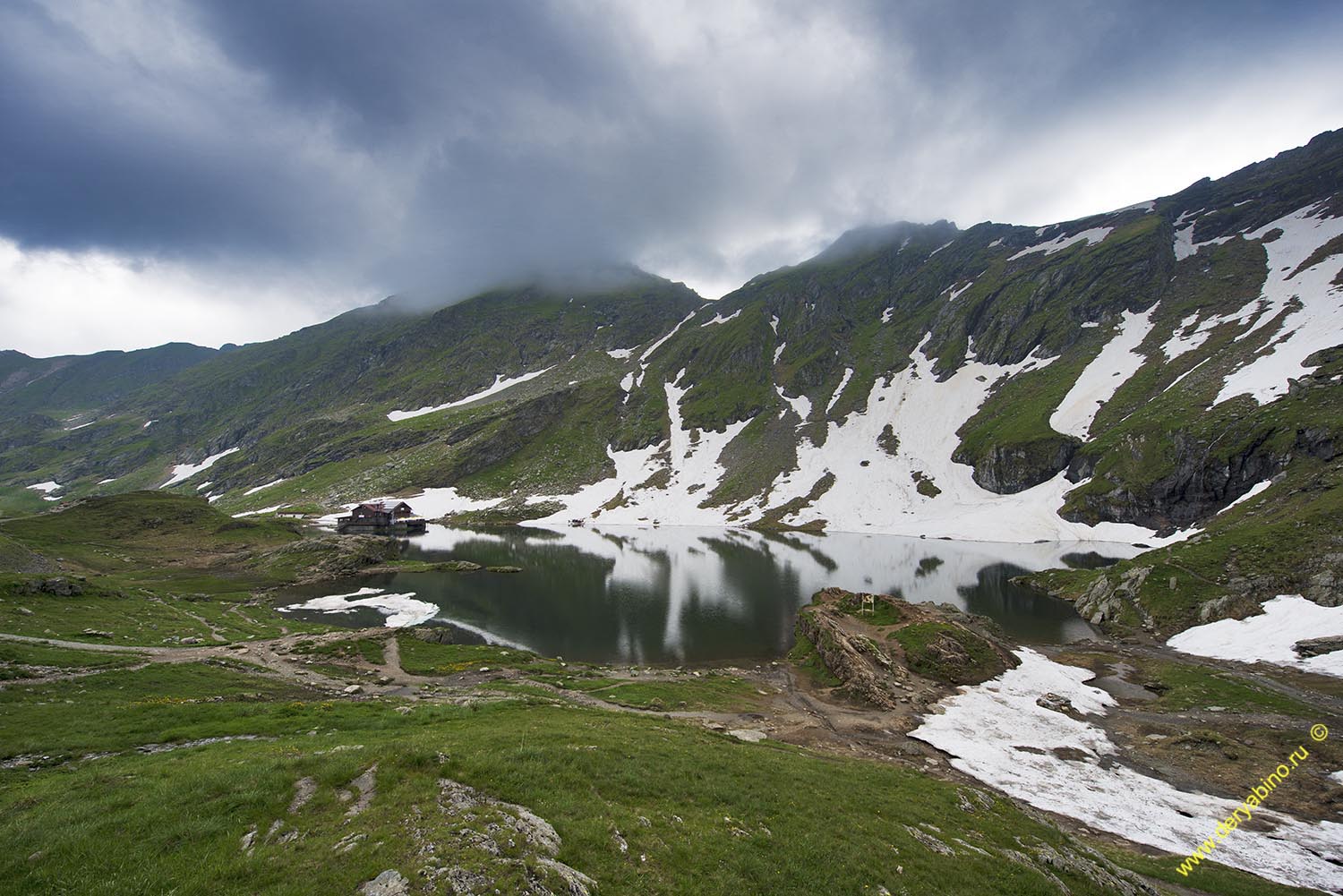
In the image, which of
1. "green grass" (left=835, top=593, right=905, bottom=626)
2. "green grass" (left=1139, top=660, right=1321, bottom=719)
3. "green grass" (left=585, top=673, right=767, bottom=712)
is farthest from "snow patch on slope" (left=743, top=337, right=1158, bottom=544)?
"green grass" (left=585, top=673, right=767, bottom=712)

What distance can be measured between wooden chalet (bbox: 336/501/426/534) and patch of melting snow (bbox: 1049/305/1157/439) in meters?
172

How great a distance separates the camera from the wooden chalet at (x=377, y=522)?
133 metres

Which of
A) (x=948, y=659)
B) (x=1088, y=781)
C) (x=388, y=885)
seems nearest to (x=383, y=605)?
(x=948, y=659)

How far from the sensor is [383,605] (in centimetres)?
6147

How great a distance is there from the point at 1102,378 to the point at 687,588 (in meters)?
150

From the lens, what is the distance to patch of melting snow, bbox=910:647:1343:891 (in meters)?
19.4

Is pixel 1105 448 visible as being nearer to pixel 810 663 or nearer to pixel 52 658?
pixel 810 663

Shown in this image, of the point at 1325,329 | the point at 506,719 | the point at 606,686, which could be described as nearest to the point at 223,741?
the point at 506,719

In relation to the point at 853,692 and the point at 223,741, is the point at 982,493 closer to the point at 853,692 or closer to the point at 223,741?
the point at 853,692

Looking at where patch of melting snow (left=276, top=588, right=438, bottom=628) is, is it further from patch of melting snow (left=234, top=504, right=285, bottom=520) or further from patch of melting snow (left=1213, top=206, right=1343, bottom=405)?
patch of melting snow (left=1213, top=206, right=1343, bottom=405)

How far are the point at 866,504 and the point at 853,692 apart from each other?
115513 millimetres

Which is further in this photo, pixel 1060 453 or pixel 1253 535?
pixel 1060 453

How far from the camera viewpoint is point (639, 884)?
34.8 feet

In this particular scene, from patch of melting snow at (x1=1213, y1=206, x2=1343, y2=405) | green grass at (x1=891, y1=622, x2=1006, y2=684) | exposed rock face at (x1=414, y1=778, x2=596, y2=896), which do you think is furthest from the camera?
patch of melting snow at (x1=1213, y1=206, x2=1343, y2=405)
